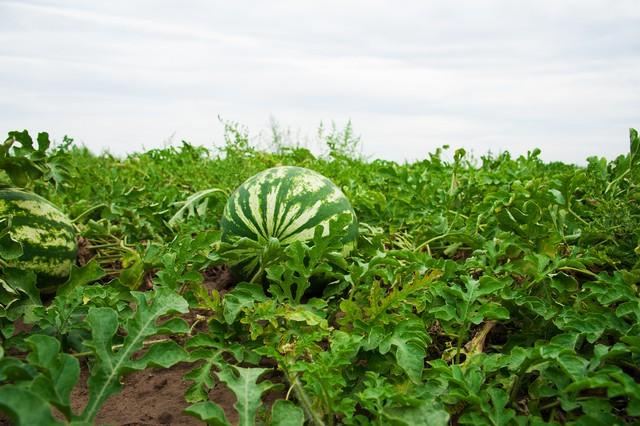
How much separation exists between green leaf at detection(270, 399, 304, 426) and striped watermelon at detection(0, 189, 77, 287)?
1.64 meters

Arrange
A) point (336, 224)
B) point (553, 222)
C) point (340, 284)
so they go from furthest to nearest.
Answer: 1. point (553, 222)
2. point (340, 284)
3. point (336, 224)

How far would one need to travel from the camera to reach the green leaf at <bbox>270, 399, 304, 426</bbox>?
1.66 metres

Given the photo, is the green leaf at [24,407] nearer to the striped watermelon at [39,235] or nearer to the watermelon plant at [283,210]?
the watermelon plant at [283,210]

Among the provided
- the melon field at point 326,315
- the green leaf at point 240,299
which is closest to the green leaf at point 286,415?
the melon field at point 326,315

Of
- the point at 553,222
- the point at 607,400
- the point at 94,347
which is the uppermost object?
the point at 553,222

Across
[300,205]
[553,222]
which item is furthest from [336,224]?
[553,222]

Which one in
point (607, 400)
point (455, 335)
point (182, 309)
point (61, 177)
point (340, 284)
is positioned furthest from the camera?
point (61, 177)

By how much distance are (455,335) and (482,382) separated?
356mm

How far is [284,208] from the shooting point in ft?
9.46

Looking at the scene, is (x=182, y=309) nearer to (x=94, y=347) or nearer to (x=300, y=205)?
(x=94, y=347)

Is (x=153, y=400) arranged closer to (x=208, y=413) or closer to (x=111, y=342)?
(x=111, y=342)

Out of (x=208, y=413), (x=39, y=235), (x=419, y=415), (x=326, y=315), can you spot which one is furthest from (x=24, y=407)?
(x=39, y=235)

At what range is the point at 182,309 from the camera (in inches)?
77.4

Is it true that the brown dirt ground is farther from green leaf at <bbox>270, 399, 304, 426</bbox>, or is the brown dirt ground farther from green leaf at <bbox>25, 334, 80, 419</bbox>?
green leaf at <bbox>25, 334, 80, 419</bbox>
